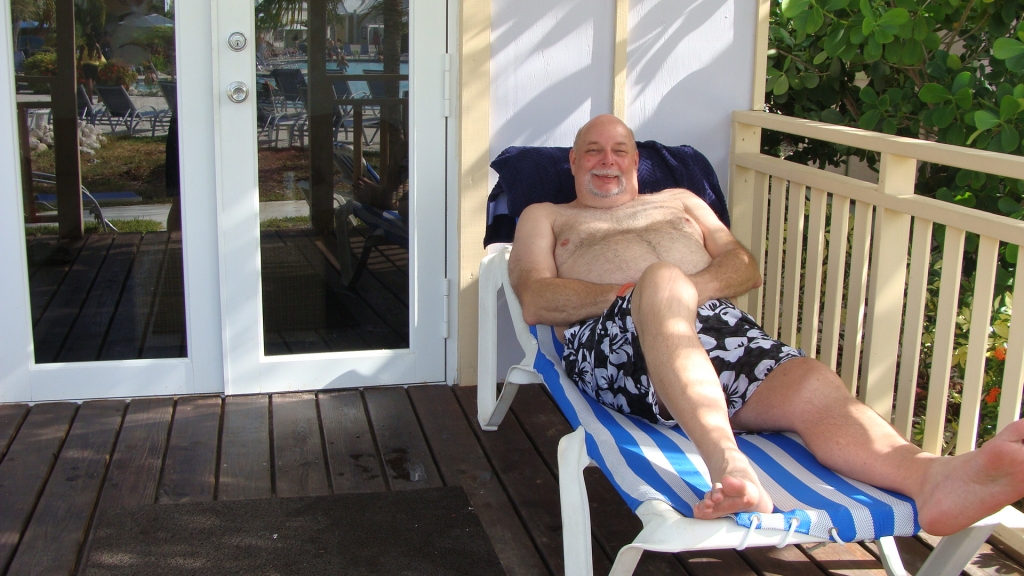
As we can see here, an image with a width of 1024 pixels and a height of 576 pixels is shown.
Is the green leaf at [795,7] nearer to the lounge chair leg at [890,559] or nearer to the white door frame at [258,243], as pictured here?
the white door frame at [258,243]

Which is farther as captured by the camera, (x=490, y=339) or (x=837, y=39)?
(x=837, y=39)

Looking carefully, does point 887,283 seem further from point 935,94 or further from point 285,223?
point 285,223

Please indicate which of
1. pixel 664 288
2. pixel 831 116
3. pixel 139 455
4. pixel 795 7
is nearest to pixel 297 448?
pixel 139 455

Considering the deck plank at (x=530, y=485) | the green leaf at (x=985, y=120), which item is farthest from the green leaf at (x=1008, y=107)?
the deck plank at (x=530, y=485)

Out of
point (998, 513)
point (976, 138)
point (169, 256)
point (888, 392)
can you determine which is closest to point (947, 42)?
point (976, 138)

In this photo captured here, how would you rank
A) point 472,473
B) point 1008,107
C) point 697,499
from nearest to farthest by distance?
point 697,499 → point 472,473 → point 1008,107

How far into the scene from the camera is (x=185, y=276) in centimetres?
314

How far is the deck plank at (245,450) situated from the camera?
256 cm

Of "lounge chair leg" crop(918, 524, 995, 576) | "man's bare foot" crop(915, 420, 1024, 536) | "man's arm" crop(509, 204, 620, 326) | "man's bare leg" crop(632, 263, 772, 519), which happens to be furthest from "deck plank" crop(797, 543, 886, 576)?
"man's arm" crop(509, 204, 620, 326)

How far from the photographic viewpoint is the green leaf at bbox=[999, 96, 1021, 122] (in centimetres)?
278

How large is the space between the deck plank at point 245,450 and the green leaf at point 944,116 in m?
2.37

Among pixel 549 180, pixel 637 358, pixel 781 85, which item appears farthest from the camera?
pixel 781 85

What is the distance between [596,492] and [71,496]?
4.53ft

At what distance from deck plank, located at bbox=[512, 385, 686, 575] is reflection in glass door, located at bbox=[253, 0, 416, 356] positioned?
54 cm
